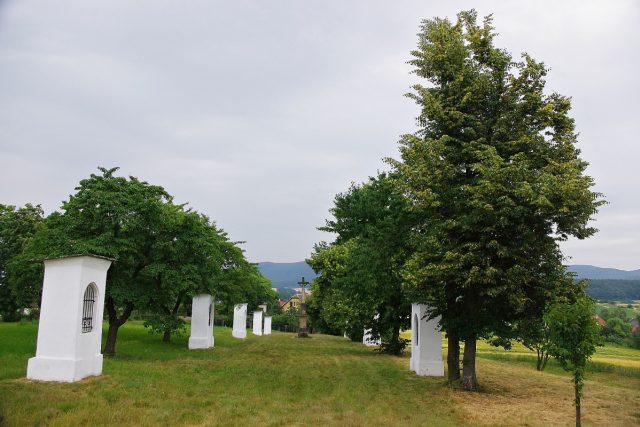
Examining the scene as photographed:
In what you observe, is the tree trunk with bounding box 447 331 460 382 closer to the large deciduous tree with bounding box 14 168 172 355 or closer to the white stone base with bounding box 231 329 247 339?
the large deciduous tree with bounding box 14 168 172 355

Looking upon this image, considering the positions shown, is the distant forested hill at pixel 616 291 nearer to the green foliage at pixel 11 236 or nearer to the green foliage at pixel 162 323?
the green foliage at pixel 11 236

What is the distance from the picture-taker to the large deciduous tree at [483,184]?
15383mm

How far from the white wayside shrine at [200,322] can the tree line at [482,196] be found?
16841mm

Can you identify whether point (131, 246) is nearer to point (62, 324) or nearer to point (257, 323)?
point (62, 324)

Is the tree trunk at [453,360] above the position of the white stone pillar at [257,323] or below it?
above

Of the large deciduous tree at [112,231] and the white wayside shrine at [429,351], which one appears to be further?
the white wayside shrine at [429,351]

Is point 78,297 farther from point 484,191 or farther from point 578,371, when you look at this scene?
point 578,371

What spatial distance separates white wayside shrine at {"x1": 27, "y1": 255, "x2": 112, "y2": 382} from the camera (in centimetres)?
1502

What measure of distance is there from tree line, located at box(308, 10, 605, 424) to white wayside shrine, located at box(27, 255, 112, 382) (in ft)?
34.1

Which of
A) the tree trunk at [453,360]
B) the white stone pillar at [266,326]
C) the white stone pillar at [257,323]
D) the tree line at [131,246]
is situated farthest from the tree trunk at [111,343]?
the white stone pillar at [266,326]

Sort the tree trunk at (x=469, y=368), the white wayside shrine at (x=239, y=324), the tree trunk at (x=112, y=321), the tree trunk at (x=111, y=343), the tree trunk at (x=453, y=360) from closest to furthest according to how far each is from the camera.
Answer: the tree trunk at (x=469, y=368), the tree trunk at (x=453, y=360), the tree trunk at (x=112, y=321), the tree trunk at (x=111, y=343), the white wayside shrine at (x=239, y=324)

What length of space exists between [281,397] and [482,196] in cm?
837

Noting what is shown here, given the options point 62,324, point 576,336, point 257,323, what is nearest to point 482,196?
point 576,336

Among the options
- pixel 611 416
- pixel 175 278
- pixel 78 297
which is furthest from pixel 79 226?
pixel 611 416
